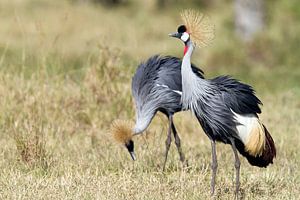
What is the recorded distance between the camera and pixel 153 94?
7711mm

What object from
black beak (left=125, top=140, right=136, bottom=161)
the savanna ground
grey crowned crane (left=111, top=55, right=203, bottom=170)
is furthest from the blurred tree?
black beak (left=125, top=140, right=136, bottom=161)

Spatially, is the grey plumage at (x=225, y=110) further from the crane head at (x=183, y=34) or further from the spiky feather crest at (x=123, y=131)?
the spiky feather crest at (x=123, y=131)

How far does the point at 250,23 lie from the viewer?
15.7 m

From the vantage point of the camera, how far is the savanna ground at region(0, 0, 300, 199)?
6684mm

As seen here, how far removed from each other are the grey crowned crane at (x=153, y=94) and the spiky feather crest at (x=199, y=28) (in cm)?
108

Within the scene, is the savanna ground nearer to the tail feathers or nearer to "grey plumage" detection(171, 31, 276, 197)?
the tail feathers

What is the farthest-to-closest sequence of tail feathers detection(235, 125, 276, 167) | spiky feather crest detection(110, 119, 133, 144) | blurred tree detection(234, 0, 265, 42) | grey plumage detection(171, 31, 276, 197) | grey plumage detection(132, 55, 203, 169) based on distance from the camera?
blurred tree detection(234, 0, 265, 42)
grey plumage detection(132, 55, 203, 169)
spiky feather crest detection(110, 119, 133, 144)
tail feathers detection(235, 125, 276, 167)
grey plumage detection(171, 31, 276, 197)

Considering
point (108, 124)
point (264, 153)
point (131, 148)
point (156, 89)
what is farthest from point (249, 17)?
point (264, 153)


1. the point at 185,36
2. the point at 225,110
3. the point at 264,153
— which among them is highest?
the point at 185,36

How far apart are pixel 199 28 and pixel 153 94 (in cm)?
141

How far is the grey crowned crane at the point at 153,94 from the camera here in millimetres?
7527

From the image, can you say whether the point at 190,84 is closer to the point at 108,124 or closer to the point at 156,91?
the point at 156,91

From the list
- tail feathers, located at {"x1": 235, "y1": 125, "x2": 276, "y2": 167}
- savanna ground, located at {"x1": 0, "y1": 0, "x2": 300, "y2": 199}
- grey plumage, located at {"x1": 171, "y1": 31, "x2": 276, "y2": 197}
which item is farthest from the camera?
savanna ground, located at {"x1": 0, "y1": 0, "x2": 300, "y2": 199}

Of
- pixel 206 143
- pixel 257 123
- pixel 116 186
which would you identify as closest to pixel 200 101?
pixel 257 123
